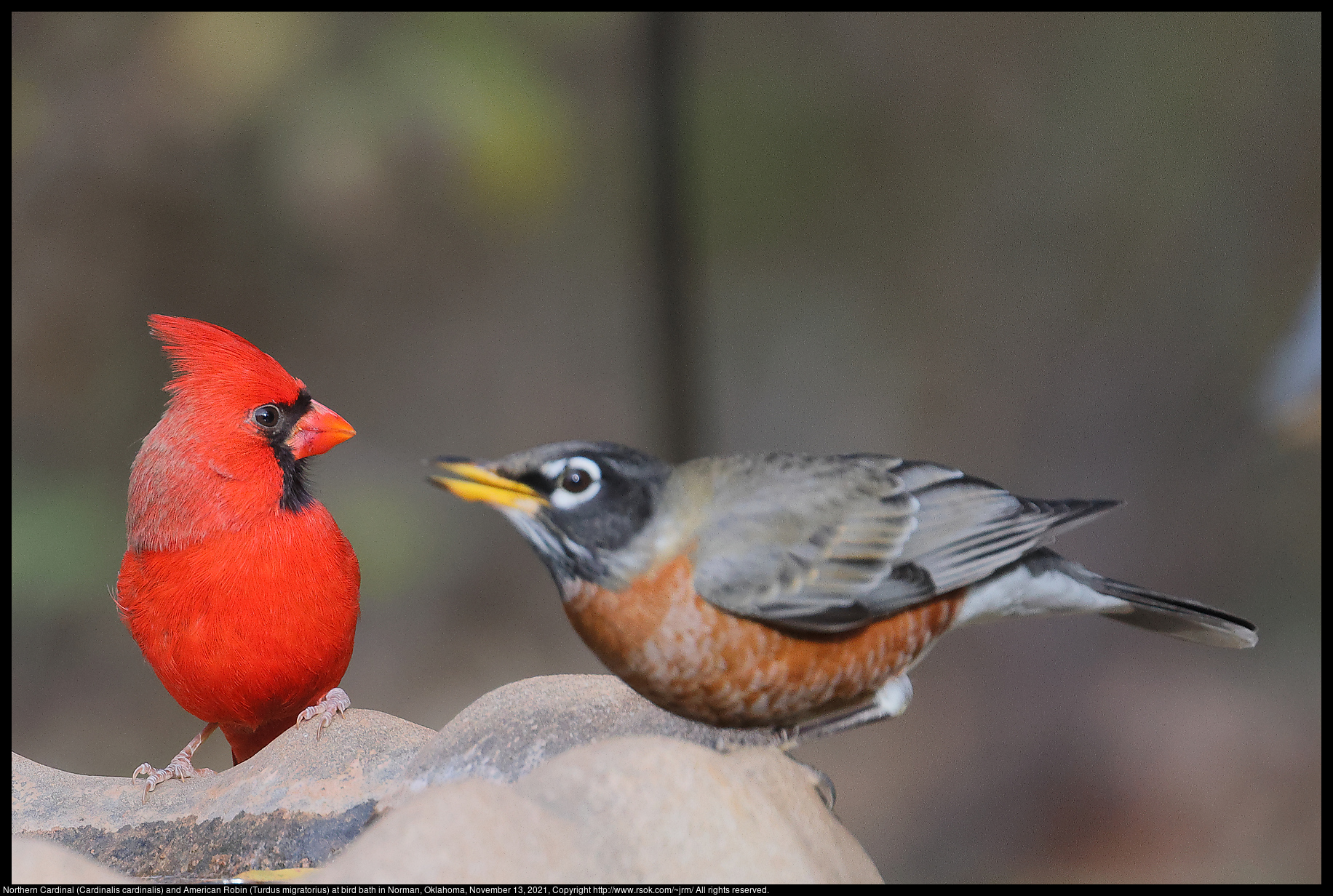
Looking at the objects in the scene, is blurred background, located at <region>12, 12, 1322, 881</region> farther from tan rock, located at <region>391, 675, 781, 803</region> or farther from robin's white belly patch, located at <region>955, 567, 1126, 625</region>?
robin's white belly patch, located at <region>955, 567, 1126, 625</region>

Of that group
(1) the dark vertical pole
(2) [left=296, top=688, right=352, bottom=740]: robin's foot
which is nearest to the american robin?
(2) [left=296, top=688, right=352, bottom=740]: robin's foot

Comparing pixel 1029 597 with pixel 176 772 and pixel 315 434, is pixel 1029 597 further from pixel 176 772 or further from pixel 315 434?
pixel 176 772

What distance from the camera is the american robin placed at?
183cm

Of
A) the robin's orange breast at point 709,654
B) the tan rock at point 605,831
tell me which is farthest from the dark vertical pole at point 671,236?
the tan rock at point 605,831

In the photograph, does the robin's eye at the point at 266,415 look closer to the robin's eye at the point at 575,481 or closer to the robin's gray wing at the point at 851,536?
the robin's eye at the point at 575,481

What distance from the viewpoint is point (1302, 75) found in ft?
17.6

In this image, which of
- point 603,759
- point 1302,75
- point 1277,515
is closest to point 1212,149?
point 1302,75

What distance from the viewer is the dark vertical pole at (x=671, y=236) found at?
4.93 meters

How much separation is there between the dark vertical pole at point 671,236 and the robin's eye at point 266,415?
111 inches

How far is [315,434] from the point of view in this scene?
239cm

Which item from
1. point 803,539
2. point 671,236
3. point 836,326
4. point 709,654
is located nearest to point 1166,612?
point 803,539

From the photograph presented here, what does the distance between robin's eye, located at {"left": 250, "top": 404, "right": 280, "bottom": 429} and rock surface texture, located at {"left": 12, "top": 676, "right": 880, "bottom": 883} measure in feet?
2.34

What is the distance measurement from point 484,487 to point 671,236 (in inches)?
135

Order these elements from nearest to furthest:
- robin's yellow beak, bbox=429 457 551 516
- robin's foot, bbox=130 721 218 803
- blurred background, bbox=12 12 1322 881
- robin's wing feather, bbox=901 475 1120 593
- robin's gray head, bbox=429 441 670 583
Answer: robin's yellow beak, bbox=429 457 551 516, robin's gray head, bbox=429 441 670 583, robin's wing feather, bbox=901 475 1120 593, robin's foot, bbox=130 721 218 803, blurred background, bbox=12 12 1322 881
